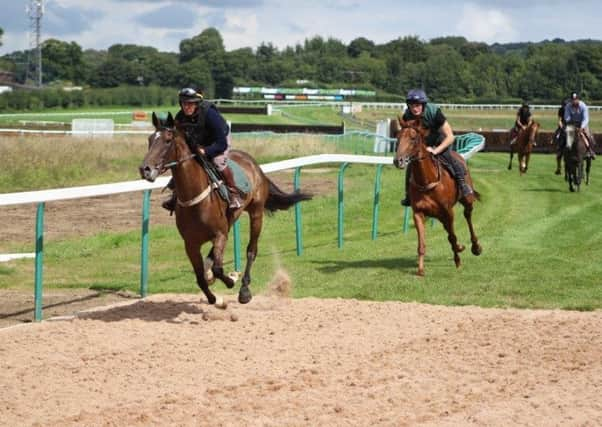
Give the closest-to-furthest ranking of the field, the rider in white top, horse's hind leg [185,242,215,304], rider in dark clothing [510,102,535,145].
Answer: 1. the field
2. horse's hind leg [185,242,215,304]
3. the rider in white top
4. rider in dark clothing [510,102,535,145]

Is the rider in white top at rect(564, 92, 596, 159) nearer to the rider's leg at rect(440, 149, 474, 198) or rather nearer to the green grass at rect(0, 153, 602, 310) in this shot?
the green grass at rect(0, 153, 602, 310)

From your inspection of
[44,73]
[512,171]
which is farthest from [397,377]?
[44,73]

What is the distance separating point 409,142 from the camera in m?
12.3

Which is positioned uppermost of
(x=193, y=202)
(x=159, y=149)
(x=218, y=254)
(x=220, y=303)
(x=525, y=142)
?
(x=159, y=149)

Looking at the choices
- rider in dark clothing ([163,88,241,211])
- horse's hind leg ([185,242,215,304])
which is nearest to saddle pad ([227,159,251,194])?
rider in dark clothing ([163,88,241,211])

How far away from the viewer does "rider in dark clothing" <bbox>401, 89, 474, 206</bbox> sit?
12.5m

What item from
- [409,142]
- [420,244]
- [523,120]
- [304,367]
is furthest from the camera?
[523,120]

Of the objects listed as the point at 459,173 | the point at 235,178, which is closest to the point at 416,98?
the point at 459,173

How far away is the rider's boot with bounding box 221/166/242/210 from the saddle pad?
Result: 2.8 inches

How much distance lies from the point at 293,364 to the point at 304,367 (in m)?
0.13

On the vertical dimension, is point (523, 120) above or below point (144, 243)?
above

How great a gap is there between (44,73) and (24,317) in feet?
459

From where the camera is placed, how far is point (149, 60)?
119 m

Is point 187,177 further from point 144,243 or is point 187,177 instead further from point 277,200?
point 277,200
